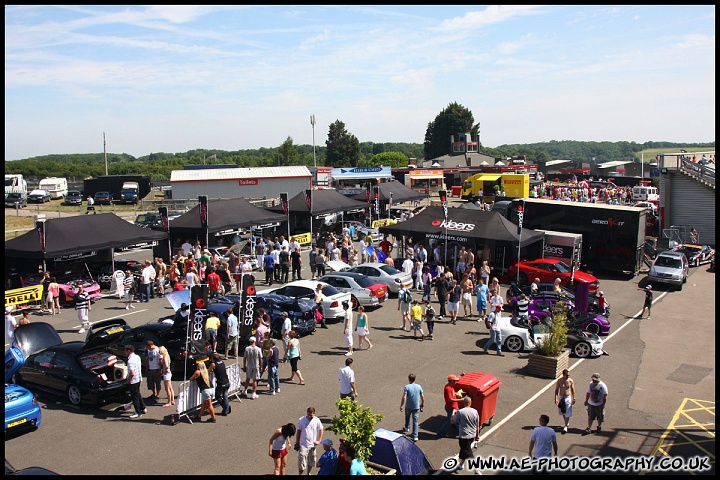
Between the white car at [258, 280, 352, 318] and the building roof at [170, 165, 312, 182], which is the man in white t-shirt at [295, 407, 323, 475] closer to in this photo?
the white car at [258, 280, 352, 318]

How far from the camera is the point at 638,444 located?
1160cm

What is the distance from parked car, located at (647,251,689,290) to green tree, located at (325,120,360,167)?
100996 mm

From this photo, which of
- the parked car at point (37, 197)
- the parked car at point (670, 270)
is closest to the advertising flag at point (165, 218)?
the parked car at point (670, 270)

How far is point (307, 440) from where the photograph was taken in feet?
33.0

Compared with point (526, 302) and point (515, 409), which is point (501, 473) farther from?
point (526, 302)

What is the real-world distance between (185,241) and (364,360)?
15.7m

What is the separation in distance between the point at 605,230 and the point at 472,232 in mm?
6376

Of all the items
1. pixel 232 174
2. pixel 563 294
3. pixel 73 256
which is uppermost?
pixel 232 174

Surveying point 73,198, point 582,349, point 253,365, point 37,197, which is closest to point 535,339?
point 582,349

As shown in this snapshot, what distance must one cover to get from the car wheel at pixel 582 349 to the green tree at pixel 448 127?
119 m

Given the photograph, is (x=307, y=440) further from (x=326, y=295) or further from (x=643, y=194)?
(x=643, y=194)

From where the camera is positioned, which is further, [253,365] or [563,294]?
[563,294]

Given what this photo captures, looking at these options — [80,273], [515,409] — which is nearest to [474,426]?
[515,409]

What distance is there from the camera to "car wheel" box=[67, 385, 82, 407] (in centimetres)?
1342
